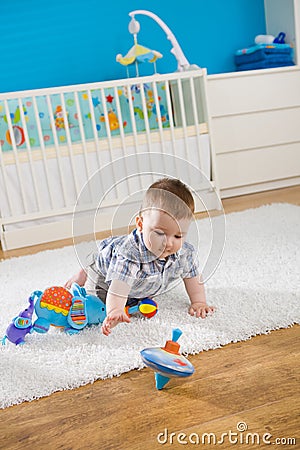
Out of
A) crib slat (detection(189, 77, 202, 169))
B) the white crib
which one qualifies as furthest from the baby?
crib slat (detection(189, 77, 202, 169))

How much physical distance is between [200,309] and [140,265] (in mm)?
176

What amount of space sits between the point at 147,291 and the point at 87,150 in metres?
1.43

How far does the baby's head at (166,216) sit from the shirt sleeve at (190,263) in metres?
0.08

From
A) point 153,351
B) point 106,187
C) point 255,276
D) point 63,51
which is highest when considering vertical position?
point 63,51

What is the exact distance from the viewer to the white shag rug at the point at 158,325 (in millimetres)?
1067

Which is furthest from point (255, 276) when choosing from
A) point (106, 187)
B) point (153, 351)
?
point (153, 351)

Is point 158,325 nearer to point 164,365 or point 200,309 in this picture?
point 200,309

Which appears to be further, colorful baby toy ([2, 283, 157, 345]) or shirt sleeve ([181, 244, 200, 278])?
shirt sleeve ([181, 244, 200, 278])

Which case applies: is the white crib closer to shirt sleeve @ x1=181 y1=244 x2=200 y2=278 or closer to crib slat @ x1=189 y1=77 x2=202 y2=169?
crib slat @ x1=189 y1=77 x2=202 y2=169

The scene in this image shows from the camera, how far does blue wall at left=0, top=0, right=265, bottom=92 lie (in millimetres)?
3064

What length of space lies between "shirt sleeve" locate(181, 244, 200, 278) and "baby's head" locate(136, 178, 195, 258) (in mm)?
84

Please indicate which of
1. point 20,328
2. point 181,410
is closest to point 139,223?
point 20,328

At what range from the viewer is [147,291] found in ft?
4.38

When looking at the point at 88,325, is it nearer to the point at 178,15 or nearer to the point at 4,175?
the point at 4,175
